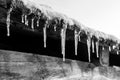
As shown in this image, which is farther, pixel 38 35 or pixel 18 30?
pixel 38 35

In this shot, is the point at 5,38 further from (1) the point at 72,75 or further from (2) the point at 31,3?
(1) the point at 72,75

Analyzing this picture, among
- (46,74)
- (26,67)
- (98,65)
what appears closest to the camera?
(26,67)

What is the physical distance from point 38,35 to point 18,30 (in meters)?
0.37

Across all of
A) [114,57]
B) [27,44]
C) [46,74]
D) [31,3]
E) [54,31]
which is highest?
[31,3]

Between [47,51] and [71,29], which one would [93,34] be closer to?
[71,29]

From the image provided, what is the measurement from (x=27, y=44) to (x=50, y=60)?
434 millimetres

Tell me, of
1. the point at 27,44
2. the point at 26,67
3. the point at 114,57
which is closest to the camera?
the point at 26,67

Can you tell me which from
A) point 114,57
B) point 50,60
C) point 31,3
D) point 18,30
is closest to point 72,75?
point 50,60

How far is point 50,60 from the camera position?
116 inches

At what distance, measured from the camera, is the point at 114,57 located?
5.28 m

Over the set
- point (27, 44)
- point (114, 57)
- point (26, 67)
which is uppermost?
point (27, 44)

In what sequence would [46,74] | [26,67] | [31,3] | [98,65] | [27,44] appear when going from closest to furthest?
[31,3]
[26,67]
[46,74]
[27,44]
[98,65]

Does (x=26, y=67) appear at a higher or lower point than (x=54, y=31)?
lower

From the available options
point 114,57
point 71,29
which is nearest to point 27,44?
point 71,29
